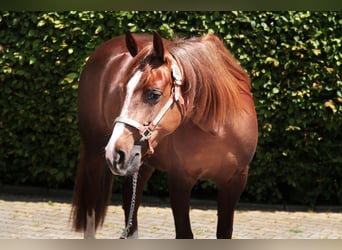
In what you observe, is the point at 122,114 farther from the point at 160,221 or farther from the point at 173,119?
the point at 160,221

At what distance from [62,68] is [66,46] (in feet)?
0.77

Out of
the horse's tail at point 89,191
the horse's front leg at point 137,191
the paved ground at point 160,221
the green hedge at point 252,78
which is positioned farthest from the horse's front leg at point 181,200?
the green hedge at point 252,78

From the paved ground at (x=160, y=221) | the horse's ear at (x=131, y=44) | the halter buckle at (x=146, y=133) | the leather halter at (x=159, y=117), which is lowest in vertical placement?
the paved ground at (x=160, y=221)

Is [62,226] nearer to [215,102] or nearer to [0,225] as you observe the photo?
[0,225]

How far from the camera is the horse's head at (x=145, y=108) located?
190cm

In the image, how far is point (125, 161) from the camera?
1896 mm

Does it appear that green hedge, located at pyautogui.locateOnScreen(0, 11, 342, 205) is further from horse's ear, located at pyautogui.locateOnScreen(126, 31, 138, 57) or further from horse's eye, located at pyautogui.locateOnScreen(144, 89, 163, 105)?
horse's eye, located at pyautogui.locateOnScreen(144, 89, 163, 105)

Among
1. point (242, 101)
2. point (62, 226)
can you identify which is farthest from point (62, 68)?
point (242, 101)

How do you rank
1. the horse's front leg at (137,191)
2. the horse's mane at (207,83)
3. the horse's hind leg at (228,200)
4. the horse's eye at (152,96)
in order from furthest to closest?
1. the horse's front leg at (137,191)
2. the horse's hind leg at (228,200)
3. the horse's mane at (207,83)
4. the horse's eye at (152,96)

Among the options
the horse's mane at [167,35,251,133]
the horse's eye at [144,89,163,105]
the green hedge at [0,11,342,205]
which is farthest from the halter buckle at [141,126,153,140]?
the green hedge at [0,11,342,205]

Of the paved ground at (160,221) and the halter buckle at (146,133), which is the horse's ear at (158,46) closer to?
the halter buckle at (146,133)

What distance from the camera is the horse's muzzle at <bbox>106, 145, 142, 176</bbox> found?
6.11 feet

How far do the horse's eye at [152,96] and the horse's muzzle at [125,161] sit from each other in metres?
→ 0.18

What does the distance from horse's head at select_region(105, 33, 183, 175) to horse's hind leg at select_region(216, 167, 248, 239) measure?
629 millimetres
